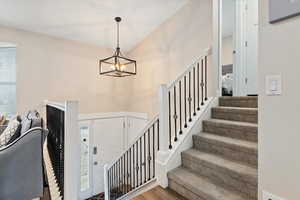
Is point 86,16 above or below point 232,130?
above

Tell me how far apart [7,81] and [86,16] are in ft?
7.28

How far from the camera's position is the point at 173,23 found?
3980 millimetres

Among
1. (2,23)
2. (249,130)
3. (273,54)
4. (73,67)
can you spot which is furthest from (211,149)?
(2,23)

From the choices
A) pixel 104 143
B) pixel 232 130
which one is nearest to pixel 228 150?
pixel 232 130

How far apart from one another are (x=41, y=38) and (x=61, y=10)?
41.7 inches

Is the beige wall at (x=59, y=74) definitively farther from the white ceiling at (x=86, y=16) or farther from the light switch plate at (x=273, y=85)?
the light switch plate at (x=273, y=85)

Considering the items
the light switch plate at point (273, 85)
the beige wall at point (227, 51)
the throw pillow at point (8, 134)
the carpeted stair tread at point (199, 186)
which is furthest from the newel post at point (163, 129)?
the beige wall at point (227, 51)

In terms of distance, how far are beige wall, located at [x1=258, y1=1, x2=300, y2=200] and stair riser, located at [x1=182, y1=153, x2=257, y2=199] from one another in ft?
1.57

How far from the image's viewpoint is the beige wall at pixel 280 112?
0.99m

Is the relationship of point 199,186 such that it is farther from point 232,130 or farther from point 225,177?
point 232,130

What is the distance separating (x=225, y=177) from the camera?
1.77 m

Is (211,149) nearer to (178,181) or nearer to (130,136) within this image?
(178,181)

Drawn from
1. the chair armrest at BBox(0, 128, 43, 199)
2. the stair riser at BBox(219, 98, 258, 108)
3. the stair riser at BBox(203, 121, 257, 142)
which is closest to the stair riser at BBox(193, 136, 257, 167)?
the stair riser at BBox(203, 121, 257, 142)

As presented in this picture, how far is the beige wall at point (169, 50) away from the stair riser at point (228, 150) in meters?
1.86
